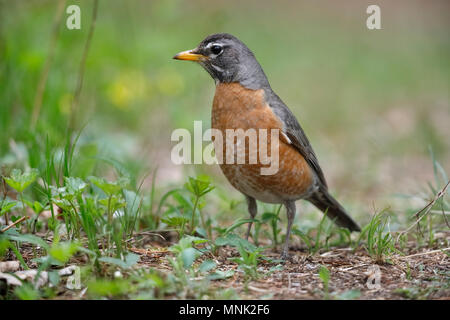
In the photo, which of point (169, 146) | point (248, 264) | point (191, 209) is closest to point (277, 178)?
point (191, 209)

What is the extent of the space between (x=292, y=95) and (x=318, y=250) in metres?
6.74

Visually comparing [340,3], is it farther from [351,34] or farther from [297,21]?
[351,34]

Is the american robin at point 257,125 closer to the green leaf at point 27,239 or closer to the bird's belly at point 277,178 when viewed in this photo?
the bird's belly at point 277,178

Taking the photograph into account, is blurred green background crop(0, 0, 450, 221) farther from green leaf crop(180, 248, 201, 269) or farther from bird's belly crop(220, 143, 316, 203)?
green leaf crop(180, 248, 201, 269)

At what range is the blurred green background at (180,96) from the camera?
6230 mm

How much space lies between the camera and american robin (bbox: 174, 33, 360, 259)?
Answer: 454 cm

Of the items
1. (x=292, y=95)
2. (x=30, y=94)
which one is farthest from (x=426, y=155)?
(x=30, y=94)

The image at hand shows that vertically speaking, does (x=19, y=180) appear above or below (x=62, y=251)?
above

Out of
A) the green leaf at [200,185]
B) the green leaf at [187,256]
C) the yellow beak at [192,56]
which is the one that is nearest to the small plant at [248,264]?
the green leaf at [187,256]

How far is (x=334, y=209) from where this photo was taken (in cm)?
518

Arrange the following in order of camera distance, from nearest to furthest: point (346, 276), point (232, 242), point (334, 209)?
point (346, 276) → point (232, 242) → point (334, 209)

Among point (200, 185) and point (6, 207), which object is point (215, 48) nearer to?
point (200, 185)

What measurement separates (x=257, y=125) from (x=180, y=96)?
4.52 metres

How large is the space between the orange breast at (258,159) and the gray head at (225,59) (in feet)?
0.62
